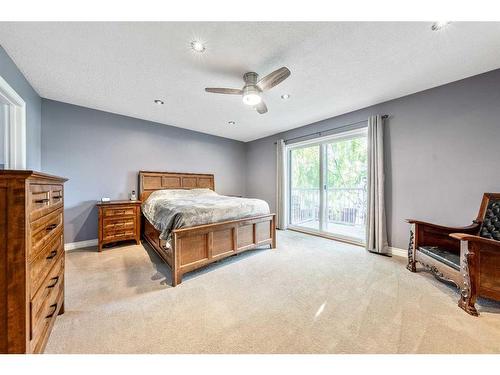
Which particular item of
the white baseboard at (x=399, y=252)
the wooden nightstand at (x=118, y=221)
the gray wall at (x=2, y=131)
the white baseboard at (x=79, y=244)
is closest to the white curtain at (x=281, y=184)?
the white baseboard at (x=399, y=252)

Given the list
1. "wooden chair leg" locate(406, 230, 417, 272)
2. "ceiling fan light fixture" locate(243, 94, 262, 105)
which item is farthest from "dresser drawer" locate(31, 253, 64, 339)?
"wooden chair leg" locate(406, 230, 417, 272)

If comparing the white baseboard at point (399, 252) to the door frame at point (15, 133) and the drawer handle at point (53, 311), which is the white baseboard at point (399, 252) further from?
the door frame at point (15, 133)

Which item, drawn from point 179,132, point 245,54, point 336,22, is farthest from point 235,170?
point 336,22

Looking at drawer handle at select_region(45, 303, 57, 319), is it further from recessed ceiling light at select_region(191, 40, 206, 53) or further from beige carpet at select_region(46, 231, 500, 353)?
recessed ceiling light at select_region(191, 40, 206, 53)

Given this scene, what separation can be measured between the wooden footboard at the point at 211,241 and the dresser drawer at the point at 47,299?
3.00 feet

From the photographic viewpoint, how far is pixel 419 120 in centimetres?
281

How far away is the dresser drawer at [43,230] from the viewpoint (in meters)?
1.04

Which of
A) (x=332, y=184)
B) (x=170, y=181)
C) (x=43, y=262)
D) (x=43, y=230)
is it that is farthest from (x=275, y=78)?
(x=170, y=181)

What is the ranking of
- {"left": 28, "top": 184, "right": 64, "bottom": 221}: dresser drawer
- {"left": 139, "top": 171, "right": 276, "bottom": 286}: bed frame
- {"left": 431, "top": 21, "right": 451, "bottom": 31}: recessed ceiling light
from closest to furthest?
1. {"left": 28, "top": 184, "right": 64, "bottom": 221}: dresser drawer
2. {"left": 431, "top": 21, "right": 451, "bottom": 31}: recessed ceiling light
3. {"left": 139, "top": 171, "right": 276, "bottom": 286}: bed frame

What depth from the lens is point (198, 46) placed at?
1.82m

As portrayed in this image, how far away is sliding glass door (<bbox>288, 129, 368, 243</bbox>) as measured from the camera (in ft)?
12.3

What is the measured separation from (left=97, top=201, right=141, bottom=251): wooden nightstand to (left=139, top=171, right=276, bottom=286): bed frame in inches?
9.4

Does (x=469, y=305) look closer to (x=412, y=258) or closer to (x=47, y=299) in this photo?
(x=412, y=258)

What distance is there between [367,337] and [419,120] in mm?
3000
